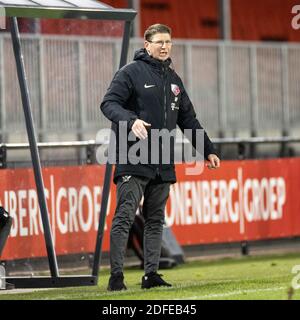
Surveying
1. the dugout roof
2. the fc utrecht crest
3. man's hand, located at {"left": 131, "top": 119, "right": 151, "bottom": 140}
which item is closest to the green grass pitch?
man's hand, located at {"left": 131, "top": 119, "right": 151, "bottom": 140}

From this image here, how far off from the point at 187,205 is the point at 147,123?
6.12 m

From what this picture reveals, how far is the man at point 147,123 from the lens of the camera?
12.8m

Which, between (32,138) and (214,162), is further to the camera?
(32,138)

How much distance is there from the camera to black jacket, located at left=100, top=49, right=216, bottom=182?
1281cm

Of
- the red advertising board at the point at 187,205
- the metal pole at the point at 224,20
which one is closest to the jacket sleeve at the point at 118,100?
the red advertising board at the point at 187,205

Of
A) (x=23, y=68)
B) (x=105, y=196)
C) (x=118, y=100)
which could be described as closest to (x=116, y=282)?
(x=118, y=100)

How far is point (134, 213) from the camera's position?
12.9 meters

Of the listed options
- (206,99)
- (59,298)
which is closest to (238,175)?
(206,99)

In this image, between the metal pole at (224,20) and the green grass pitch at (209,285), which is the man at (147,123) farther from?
the metal pole at (224,20)

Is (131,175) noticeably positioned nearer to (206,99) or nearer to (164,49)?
(164,49)

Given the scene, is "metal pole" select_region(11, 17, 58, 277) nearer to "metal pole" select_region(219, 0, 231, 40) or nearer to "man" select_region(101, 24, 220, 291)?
"man" select_region(101, 24, 220, 291)

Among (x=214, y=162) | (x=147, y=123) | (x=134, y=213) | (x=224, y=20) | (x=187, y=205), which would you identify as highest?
(x=224, y=20)

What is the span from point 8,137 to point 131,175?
4893 millimetres

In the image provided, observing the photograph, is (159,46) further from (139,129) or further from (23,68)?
(23,68)
